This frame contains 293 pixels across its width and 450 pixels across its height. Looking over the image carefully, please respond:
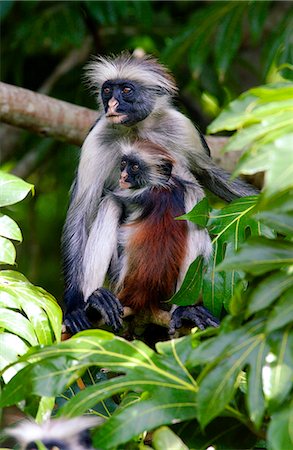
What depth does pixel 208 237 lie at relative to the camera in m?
5.14

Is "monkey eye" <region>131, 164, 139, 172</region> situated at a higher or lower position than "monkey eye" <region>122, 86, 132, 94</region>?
lower

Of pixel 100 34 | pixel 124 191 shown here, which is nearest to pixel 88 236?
pixel 124 191

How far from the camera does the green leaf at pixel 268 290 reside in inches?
101

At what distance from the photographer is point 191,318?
4.85 metres

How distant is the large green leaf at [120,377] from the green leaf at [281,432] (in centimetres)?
43

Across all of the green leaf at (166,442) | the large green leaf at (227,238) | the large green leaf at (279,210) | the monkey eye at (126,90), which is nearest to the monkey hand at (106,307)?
the large green leaf at (227,238)

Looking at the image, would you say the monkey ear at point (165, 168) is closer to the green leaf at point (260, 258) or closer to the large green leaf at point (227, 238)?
the large green leaf at point (227, 238)

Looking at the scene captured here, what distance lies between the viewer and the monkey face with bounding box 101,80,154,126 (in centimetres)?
543

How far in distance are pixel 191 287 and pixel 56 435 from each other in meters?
1.36

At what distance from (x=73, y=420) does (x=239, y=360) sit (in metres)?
0.69

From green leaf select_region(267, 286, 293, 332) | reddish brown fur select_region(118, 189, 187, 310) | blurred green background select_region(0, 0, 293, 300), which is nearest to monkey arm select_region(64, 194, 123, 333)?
reddish brown fur select_region(118, 189, 187, 310)

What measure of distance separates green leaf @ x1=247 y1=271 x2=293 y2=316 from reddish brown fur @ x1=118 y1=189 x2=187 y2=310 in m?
2.55

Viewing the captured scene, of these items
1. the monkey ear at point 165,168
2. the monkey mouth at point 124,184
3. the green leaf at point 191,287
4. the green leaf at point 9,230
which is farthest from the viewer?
the monkey ear at point 165,168

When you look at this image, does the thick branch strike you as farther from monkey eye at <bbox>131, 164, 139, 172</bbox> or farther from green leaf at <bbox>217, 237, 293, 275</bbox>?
green leaf at <bbox>217, 237, 293, 275</bbox>
